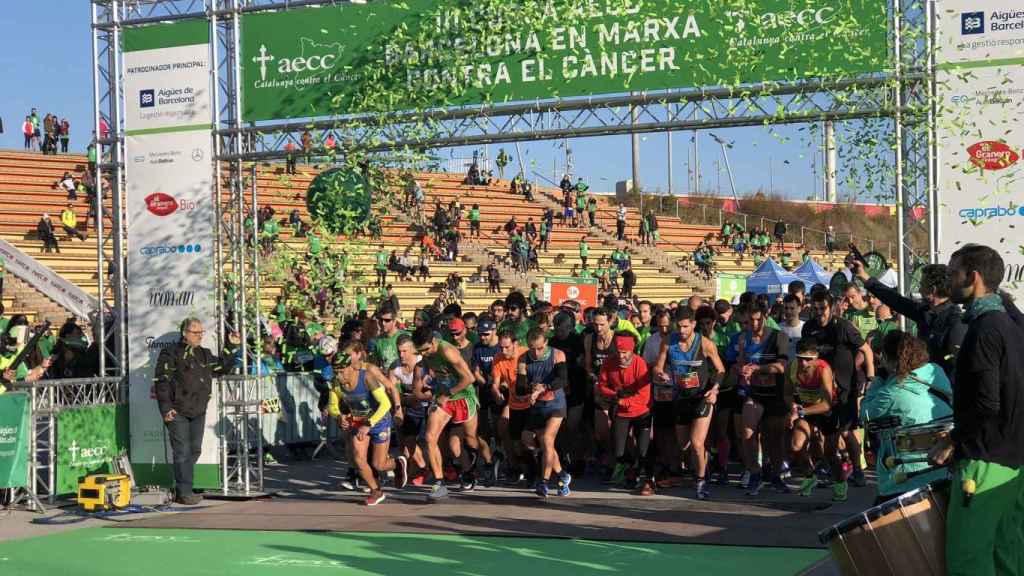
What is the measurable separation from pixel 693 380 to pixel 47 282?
1873 cm

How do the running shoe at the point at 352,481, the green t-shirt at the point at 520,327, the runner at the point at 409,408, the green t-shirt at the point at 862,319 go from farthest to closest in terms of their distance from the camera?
the green t-shirt at the point at 520,327 < the green t-shirt at the point at 862,319 < the running shoe at the point at 352,481 < the runner at the point at 409,408

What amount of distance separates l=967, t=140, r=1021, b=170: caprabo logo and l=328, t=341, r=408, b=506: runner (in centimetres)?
581

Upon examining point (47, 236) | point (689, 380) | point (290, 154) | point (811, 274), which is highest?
point (290, 154)

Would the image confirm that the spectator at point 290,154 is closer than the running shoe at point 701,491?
No

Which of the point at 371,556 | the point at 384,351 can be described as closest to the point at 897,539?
the point at 371,556

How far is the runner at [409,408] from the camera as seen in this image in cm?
1355

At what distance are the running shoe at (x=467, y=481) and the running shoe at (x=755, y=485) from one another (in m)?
2.87

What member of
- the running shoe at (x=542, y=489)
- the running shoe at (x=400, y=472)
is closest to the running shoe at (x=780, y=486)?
the running shoe at (x=542, y=489)

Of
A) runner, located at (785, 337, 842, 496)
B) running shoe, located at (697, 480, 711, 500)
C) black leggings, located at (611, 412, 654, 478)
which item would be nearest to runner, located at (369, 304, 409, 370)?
black leggings, located at (611, 412, 654, 478)

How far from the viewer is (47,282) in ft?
88.2

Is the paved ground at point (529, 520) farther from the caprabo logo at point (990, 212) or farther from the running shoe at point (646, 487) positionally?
the caprabo logo at point (990, 212)

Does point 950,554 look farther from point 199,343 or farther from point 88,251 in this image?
point 88,251

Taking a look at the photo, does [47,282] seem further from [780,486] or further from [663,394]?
[780,486]

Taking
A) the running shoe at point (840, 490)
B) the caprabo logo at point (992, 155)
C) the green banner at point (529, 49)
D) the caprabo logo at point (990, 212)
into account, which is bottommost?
the running shoe at point (840, 490)
